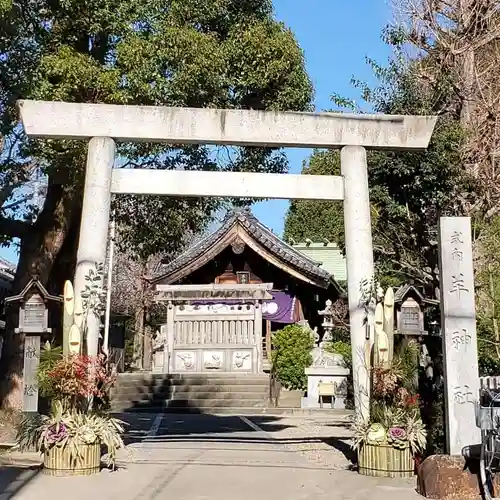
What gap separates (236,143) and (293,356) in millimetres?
13279

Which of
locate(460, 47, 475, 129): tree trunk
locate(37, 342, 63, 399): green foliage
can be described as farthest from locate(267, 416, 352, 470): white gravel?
locate(460, 47, 475, 129): tree trunk

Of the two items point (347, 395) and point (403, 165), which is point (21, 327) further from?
point (347, 395)

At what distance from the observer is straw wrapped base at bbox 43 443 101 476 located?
27.5 ft

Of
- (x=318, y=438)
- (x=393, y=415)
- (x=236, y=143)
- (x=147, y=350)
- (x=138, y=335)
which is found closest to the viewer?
(x=393, y=415)

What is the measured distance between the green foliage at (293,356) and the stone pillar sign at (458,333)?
14.3 m

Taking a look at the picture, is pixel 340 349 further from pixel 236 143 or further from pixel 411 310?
pixel 236 143

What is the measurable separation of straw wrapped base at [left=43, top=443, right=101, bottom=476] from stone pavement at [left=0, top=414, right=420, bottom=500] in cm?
13

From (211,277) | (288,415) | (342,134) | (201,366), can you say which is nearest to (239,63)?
(342,134)

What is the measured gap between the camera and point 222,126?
32.2 ft

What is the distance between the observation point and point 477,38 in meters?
14.4

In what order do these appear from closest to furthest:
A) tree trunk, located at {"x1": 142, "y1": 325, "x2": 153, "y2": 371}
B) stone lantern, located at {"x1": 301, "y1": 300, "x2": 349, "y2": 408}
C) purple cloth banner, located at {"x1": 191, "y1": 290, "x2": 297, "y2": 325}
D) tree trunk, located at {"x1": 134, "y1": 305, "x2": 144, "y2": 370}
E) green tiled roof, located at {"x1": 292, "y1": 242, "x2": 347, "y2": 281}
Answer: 1. stone lantern, located at {"x1": 301, "y1": 300, "x2": 349, "y2": 408}
2. purple cloth banner, located at {"x1": 191, "y1": 290, "x2": 297, "y2": 325}
3. tree trunk, located at {"x1": 142, "y1": 325, "x2": 153, "y2": 371}
4. tree trunk, located at {"x1": 134, "y1": 305, "x2": 144, "y2": 370}
5. green tiled roof, located at {"x1": 292, "y1": 242, "x2": 347, "y2": 281}

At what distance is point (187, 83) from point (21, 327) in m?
4.67

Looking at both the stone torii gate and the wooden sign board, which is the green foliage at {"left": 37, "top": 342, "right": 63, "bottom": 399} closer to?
the stone torii gate

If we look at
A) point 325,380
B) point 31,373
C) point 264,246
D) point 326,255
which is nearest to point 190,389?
point 325,380
